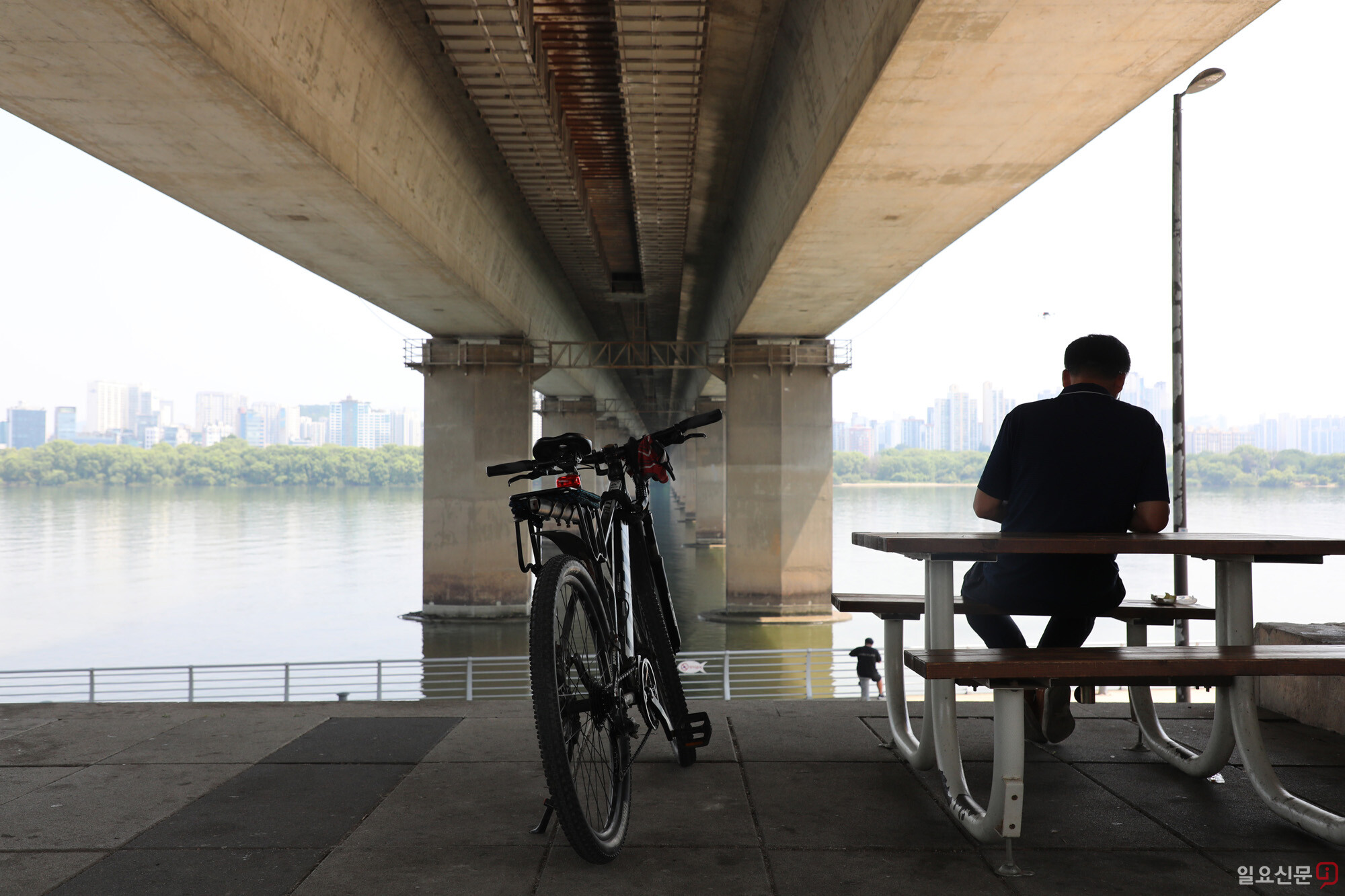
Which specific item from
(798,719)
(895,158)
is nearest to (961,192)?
(895,158)

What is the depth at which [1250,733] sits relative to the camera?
374 centimetres

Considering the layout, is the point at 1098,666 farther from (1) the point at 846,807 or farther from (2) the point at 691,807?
(2) the point at 691,807

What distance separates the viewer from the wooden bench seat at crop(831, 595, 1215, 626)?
4.45 metres

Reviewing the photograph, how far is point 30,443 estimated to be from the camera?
150 m

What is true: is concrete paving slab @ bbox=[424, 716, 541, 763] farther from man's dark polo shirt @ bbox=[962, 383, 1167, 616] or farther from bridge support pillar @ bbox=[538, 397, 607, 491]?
bridge support pillar @ bbox=[538, 397, 607, 491]

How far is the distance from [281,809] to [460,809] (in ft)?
2.36

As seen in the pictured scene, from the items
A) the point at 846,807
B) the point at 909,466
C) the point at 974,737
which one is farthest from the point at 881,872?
the point at 909,466

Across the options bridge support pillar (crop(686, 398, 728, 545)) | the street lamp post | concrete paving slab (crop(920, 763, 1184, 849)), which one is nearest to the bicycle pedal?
concrete paving slab (crop(920, 763, 1184, 849))

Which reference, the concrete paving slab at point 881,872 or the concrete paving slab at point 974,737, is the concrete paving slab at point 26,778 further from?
the concrete paving slab at point 974,737

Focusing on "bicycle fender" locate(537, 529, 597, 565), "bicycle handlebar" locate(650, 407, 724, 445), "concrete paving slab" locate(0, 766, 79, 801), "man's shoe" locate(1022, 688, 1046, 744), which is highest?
"bicycle handlebar" locate(650, 407, 724, 445)

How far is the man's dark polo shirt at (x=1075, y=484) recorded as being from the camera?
12.2 feet

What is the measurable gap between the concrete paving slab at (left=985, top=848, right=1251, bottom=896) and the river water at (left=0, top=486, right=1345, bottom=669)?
167 cm

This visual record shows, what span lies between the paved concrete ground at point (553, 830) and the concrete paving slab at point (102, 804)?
0.01 meters

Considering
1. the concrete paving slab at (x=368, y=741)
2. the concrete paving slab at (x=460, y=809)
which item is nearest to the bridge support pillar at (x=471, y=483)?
the concrete paving slab at (x=368, y=741)
